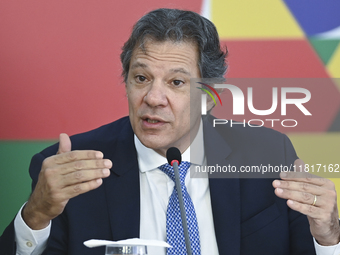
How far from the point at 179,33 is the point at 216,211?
71cm

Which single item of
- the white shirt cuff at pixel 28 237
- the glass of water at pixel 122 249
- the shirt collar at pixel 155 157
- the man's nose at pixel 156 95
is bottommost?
the glass of water at pixel 122 249

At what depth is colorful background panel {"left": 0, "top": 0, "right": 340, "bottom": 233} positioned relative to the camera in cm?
226

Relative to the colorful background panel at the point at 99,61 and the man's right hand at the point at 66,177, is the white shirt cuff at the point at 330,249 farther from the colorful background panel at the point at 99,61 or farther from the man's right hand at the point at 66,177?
the colorful background panel at the point at 99,61

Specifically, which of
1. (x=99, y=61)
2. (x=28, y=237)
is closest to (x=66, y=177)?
(x=28, y=237)

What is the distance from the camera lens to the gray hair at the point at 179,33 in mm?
1724

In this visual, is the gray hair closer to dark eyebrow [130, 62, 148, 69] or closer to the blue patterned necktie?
dark eyebrow [130, 62, 148, 69]

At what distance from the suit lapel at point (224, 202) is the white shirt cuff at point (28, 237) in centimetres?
63

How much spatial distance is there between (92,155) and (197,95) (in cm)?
65

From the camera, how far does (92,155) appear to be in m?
1.31

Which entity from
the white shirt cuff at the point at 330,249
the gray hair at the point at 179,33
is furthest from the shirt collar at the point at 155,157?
the white shirt cuff at the point at 330,249

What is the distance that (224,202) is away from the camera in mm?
1717

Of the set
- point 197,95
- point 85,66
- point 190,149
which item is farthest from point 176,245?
point 85,66

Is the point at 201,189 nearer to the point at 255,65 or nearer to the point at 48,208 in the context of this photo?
the point at 48,208

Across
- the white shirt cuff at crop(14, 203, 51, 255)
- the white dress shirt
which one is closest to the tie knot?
the white dress shirt
